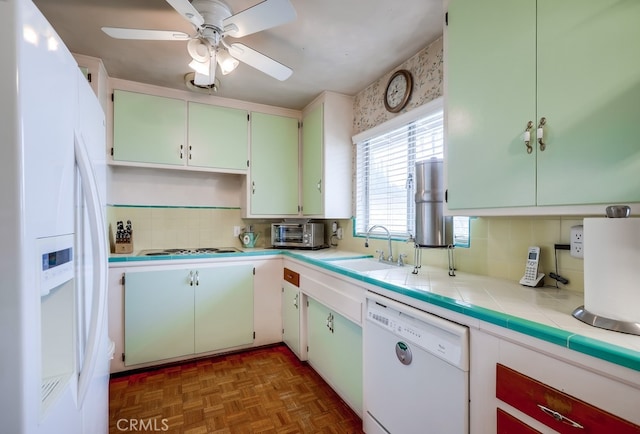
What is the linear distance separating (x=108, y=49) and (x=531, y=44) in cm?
242

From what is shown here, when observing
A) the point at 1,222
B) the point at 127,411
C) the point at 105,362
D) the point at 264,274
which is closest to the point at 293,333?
the point at 264,274

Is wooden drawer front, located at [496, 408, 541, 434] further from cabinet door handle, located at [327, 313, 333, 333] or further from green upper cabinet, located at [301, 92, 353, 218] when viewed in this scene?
green upper cabinet, located at [301, 92, 353, 218]

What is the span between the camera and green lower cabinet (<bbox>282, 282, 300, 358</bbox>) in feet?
8.05

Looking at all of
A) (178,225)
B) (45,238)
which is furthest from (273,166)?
(45,238)

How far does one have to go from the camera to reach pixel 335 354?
1.95 metres

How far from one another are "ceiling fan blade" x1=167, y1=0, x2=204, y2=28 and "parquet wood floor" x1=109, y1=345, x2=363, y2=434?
2159 mm

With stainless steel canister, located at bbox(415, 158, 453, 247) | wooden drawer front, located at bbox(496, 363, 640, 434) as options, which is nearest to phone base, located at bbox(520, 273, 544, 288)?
stainless steel canister, located at bbox(415, 158, 453, 247)

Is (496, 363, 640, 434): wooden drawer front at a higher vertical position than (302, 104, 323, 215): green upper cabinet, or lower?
lower

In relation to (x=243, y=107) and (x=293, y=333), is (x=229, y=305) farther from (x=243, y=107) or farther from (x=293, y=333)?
(x=243, y=107)

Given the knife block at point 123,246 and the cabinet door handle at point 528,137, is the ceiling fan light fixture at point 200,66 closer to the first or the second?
the knife block at point 123,246

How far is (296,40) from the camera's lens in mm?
1850

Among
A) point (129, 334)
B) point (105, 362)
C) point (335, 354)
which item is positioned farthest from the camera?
point (129, 334)

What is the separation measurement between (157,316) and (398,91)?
99.7 inches

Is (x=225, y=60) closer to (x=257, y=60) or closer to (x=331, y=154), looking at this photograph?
(x=257, y=60)
